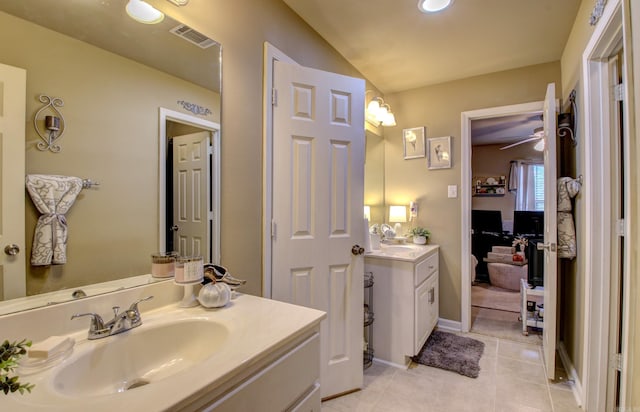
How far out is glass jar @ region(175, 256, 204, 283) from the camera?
116 centimetres

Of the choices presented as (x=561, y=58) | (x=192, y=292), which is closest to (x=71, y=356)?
(x=192, y=292)

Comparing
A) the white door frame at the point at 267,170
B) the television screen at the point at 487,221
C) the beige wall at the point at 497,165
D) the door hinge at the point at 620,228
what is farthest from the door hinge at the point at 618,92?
the beige wall at the point at 497,165

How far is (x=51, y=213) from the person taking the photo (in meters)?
0.93

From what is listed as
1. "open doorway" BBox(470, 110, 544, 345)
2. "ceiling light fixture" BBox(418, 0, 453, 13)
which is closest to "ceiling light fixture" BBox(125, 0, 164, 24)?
"ceiling light fixture" BBox(418, 0, 453, 13)

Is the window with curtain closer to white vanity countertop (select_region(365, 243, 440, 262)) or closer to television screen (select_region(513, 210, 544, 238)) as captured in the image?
television screen (select_region(513, 210, 544, 238))

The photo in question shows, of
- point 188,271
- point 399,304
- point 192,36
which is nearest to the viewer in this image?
point 188,271

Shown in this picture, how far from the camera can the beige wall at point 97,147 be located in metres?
0.90

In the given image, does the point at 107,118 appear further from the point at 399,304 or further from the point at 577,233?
the point at 577,233

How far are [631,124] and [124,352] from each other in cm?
187

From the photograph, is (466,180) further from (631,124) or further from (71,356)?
(71,356)

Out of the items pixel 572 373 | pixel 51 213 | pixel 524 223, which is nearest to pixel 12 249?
pixel 51 213

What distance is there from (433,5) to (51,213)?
2.16 metres

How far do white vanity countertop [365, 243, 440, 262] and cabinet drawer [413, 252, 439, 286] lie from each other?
6 centimetres

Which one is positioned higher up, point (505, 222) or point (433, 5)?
point (433, 5)
